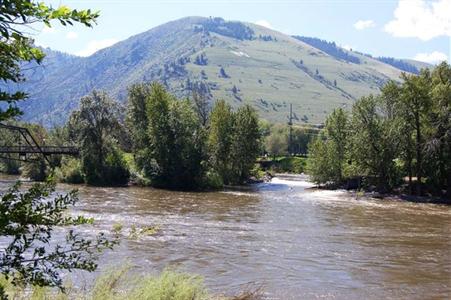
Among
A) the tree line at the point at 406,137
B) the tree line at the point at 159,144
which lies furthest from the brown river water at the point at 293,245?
the tree line at the point at 159,144

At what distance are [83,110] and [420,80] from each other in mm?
44439

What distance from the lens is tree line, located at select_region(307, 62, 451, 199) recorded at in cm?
5266

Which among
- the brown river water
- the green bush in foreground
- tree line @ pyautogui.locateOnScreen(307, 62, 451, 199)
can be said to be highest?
tree line @ pyautogui.locateOnScreen(307, 62, 451, 199)

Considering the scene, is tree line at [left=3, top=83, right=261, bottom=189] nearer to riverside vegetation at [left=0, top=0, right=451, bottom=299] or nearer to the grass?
riverside vegetation at [left=0, top=0, right=451, bottom=299]

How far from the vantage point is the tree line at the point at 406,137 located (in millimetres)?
52656

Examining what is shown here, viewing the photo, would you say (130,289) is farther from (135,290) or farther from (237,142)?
(237,142)

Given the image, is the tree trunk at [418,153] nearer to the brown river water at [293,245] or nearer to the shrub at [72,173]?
the brown river water at [293,245]

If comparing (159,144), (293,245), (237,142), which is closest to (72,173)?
(159,144)

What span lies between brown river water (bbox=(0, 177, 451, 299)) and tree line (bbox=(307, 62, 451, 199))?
865 centimetres

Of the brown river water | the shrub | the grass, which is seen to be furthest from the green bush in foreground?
the shrub

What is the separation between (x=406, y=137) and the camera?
179ft

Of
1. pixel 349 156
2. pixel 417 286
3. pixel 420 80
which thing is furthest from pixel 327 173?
pixel 417 286

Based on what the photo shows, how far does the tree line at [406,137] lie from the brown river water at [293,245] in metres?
8.65

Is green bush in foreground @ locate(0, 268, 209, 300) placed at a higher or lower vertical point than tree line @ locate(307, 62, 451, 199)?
lower
